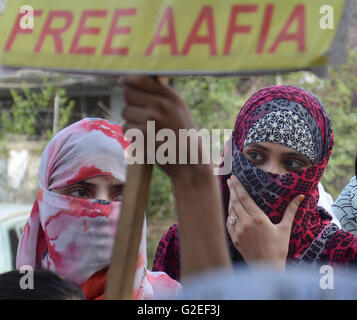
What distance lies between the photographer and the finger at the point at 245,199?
1811 mm

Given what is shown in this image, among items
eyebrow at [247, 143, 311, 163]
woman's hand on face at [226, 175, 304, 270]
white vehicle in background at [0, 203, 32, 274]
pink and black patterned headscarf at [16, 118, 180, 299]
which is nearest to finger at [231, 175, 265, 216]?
woman's hand on face at [226, 175, 304, 270]

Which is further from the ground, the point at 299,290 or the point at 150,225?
the point at 150,225

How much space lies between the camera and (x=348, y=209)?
223 centimetres

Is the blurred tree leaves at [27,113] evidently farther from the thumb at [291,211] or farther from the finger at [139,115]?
the finger at [139,115]

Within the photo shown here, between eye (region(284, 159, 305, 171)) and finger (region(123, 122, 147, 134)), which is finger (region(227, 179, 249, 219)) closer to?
eye (region(284, 159, 305, 171))

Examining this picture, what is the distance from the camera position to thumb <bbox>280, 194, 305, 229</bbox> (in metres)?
1.81

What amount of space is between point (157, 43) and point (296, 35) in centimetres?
27

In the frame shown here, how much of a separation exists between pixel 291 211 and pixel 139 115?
0.86 m

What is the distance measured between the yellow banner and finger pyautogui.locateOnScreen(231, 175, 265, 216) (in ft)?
2.61

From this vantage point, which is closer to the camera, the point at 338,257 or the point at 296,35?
the point at 296,35

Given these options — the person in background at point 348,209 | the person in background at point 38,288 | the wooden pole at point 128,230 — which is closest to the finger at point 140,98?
the wooden pole at point 128,230
